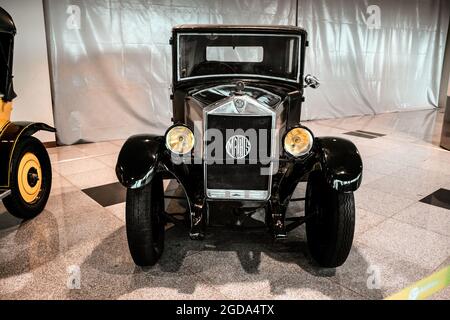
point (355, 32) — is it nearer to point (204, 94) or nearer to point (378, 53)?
point (378, 53)

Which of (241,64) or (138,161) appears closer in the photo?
(138,161)

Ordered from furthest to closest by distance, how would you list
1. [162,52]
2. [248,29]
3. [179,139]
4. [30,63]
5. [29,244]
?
[162,52] → [30,63] → [248,29] → [29,244] → [179,139]

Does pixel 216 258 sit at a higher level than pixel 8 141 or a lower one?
lower

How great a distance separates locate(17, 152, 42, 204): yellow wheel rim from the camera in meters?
2.58

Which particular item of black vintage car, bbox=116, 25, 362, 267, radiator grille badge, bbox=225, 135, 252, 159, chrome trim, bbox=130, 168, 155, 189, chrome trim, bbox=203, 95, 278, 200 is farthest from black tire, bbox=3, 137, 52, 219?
radiator grille badge, bbox=225, 135, 252, 159

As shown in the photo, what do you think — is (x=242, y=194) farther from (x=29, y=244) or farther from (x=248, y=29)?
(x=29, y=244)

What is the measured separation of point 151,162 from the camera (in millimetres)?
1929

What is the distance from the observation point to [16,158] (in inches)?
97.9

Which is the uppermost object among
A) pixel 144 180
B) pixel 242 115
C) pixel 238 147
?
pixel 242 115

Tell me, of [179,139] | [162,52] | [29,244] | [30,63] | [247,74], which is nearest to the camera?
[179,139]

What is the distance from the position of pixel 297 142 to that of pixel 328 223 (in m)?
0.47

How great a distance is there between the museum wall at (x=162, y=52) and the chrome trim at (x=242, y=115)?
3.25 metres

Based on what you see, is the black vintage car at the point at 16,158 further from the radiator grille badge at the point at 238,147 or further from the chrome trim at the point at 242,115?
the radiator grille badge at the point at 238,147

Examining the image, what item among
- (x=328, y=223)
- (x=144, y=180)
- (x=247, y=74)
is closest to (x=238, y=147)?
(x=144, y=180)
